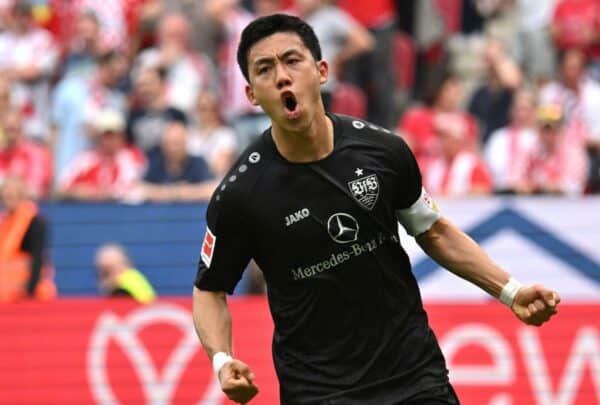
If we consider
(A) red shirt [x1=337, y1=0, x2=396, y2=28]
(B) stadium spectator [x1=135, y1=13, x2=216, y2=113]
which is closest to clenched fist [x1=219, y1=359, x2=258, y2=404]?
(B) stadium spectator [x1=135, y1=13, x2=216, y2=113]

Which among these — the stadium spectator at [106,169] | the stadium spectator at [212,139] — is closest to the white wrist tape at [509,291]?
the stadium spectator at [212,139]

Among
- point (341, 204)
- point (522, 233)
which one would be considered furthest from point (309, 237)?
point (522, 233)

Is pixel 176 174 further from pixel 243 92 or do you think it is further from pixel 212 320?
pixel 212 320

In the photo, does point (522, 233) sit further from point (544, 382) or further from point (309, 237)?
point (309, 237)

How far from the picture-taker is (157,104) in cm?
1498

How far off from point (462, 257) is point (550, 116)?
7346mm

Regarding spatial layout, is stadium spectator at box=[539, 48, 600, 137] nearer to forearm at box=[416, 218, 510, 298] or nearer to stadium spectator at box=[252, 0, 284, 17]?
stadium spectator at box=[252, 0, 284, 17]

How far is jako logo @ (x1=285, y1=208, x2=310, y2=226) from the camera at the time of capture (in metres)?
6.25

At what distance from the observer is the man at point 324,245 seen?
245 inches

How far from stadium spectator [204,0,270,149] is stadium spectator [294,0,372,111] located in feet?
2.30

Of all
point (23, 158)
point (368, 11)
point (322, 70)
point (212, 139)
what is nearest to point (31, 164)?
point (23, 158)

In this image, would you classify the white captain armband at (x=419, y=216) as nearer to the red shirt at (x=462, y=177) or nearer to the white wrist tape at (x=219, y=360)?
the white wrist tape at (x=219, y=360)

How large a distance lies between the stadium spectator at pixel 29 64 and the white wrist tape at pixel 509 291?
9.67 metres

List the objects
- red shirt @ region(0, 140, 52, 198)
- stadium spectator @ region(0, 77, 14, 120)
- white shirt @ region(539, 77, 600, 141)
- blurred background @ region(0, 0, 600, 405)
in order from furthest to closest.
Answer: stadium spectator @ region(0, 77, 14, 120) → red shirt @ region(0, 140, 52, 198) → white shirt @ region(539, 77, 600, 141) → blurred background @ region(0, 0, 600, 405)
